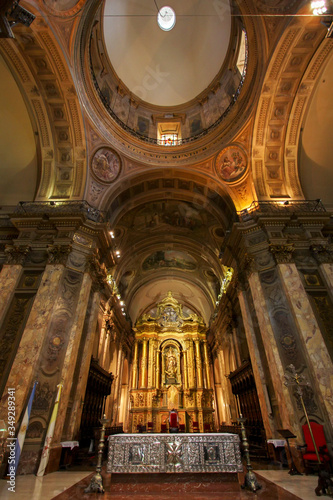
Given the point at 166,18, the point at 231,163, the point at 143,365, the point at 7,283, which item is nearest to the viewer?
the point at 7,283

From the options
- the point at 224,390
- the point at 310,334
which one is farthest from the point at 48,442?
the point at 224,390

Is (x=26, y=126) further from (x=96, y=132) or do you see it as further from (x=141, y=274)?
(x=141, y=274)

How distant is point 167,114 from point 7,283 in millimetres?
12944

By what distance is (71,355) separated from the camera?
7945 mm

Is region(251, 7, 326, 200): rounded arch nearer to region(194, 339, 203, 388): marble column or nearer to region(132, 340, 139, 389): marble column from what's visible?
region(194, 339, 203, 388): marble column

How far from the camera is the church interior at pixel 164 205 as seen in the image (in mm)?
7266

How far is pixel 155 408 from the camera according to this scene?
719 inches

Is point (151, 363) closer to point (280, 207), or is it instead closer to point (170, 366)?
point (170, 366)

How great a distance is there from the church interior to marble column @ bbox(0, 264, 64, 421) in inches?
1.6

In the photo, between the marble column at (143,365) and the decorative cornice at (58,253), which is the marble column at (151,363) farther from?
the decorative cornice at (58,253)

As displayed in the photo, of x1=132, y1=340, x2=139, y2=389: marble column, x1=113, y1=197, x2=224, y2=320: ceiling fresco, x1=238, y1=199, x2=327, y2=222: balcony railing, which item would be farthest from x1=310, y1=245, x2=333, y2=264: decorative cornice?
x1=132, y1=340, x2=139, y2=389: marble column

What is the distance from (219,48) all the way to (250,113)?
5.63 metres

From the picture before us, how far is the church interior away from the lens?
7.27 m

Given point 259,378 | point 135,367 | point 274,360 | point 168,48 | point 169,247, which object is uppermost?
point 168,48
